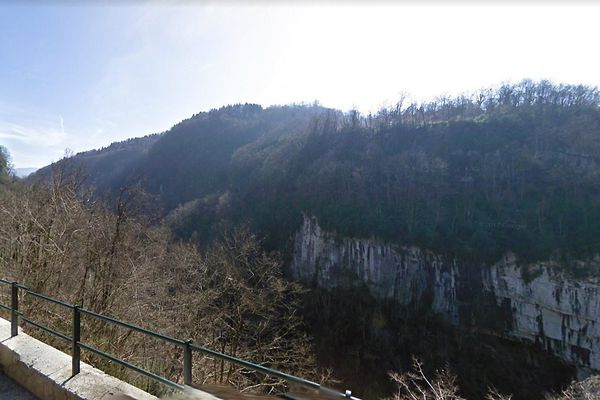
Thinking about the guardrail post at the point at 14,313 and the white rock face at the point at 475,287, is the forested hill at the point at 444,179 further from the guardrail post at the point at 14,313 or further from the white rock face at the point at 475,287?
the guardrail post at the point at 14,313

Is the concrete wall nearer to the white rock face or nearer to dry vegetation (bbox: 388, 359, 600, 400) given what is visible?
dry vegetation (bbox: 388, 359, 600, 400)

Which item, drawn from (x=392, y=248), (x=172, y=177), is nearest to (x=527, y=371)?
(x=392, y=248)

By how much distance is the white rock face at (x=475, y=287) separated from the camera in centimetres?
3341

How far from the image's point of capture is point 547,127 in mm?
49844

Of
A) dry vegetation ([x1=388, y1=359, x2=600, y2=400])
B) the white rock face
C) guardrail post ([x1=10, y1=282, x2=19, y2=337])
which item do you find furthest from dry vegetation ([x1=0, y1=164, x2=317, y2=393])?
the white rock face

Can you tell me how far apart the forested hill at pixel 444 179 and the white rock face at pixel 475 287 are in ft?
6.65

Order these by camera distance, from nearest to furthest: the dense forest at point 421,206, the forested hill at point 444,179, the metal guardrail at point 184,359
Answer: the metal guardrail at point 184,359
the dense forest at point 421,206
the forested hill at point 444,179

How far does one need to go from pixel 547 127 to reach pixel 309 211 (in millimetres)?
38164

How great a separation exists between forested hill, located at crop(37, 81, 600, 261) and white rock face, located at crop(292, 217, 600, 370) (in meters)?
2.03

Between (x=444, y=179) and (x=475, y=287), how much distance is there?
17.9 meters

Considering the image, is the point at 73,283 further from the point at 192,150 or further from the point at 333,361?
the point at 192,150

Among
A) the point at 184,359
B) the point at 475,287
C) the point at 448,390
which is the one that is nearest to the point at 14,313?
the point at 184,359

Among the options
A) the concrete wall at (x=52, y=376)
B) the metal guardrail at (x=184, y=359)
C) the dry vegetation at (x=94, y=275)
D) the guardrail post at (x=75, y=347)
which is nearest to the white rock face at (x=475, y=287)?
the dry vegetation at (x=94, y=275)

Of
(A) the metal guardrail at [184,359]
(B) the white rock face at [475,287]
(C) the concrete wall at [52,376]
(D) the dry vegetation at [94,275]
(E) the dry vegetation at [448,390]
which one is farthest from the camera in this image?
(B) the white rock face at [475,287]
